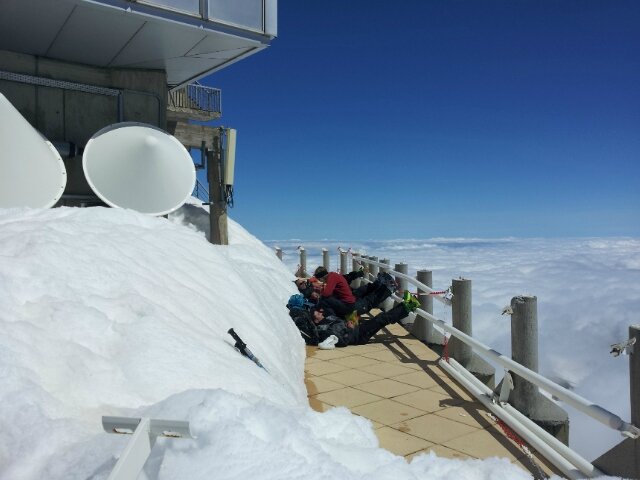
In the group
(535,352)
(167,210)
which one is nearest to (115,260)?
(535,352)

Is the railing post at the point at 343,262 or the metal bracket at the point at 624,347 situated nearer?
the metal bracket at the point at 624,347

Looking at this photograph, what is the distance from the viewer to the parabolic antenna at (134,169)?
7.37m

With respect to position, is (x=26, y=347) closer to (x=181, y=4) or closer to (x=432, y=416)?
(x=432, y=416)

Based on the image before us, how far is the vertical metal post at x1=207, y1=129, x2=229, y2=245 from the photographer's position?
34.9 ft

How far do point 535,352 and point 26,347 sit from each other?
13.2 ft

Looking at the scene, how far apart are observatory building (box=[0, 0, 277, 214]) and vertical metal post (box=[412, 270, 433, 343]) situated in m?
4.34

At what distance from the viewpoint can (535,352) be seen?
4.33m

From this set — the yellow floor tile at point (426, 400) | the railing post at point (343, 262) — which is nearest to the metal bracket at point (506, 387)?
the yellow floor tile at point (426, 400)

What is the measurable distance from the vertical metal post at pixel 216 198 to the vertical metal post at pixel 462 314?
6.08m

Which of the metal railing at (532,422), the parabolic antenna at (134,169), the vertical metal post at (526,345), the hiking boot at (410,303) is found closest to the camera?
Result: the metal railing at (532,422)

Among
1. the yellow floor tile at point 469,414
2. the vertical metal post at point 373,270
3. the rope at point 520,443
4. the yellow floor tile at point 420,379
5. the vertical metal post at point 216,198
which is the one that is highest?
the vertical metal post at point 216,198

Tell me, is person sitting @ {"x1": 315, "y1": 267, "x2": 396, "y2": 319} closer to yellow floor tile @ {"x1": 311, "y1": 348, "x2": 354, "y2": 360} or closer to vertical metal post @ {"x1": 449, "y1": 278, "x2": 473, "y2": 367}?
yellow floor tile @ {"x1": 311, "y1": 348, "x2": 354, "y2": 360}

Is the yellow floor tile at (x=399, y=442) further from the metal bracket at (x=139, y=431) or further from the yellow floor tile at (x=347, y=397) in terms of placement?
the metal bracket at (x=139, y=431)

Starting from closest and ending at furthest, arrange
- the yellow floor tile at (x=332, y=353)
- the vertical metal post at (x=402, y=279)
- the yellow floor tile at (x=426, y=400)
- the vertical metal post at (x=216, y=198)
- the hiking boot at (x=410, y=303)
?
the yellow floor tile at (x=426, y=400)
the yellow floor tile at (x=332, y=353)
the hiking boot at (x=410, y=303)
the vertical metal post at (x=402, y=279)
the vertical metal post at (x=216, y=198)
